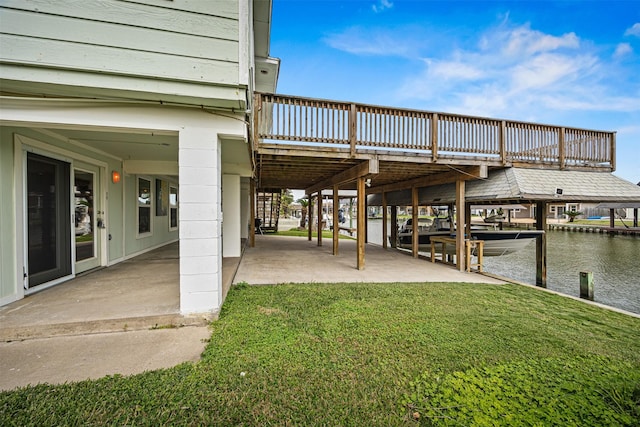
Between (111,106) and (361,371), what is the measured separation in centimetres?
374

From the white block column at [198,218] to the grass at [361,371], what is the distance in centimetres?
47

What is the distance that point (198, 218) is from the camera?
308 centimetres

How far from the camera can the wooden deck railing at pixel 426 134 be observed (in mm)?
5336

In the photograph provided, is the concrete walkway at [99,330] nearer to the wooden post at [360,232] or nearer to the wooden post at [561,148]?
the wooden post at [360,232]

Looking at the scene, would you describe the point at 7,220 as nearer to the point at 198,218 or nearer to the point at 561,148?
the point at 198,218

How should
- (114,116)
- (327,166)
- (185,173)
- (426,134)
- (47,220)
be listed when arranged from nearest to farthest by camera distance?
(114,116) → (185,173) → (47,220) → (426,134) → (327,166)

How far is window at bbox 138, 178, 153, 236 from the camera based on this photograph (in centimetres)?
692

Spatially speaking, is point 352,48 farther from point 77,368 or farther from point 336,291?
point 77,368

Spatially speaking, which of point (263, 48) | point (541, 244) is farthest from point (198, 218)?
point (541, 244)

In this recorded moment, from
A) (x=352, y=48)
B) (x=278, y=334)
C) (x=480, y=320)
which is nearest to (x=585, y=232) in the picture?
(x=352, y=48)

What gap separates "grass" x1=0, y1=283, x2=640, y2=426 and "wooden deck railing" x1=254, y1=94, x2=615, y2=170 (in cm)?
346

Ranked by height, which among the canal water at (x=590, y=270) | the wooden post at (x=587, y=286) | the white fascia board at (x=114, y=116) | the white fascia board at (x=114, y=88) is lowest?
the canal water at (x=590, y=270)

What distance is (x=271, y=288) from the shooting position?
4582mm

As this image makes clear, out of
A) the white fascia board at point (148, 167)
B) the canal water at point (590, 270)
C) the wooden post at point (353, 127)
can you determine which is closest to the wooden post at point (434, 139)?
the wooden post at point (353, 127)
